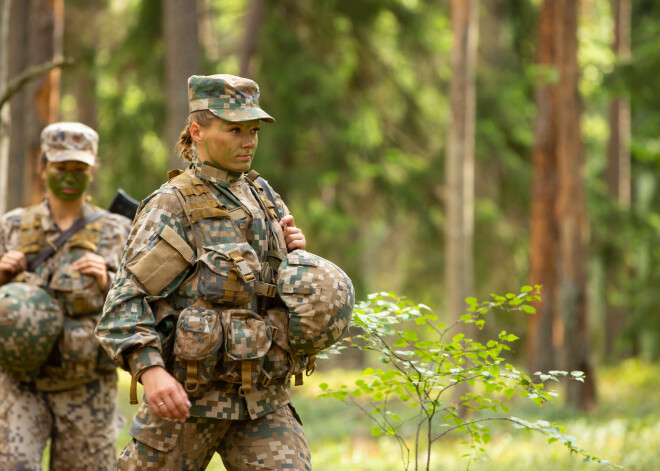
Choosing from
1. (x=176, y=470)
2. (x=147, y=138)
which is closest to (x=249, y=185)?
(x=176, y=470)

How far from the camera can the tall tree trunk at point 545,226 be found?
16.6 metres

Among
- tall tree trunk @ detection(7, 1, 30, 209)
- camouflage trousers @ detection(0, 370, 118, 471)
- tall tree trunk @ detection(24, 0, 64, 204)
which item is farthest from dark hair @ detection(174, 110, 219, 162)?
tall tree trunk @ detection(7, 1, 30, 209)

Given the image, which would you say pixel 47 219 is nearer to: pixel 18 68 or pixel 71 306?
pixel 71 306

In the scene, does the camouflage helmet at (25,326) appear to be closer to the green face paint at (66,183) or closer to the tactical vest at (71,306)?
the tactical vest at (71,306)

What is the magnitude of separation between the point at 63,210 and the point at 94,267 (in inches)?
21.1

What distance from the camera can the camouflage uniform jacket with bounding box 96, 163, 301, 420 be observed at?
3.62 metres

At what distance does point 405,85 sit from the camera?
18.8m

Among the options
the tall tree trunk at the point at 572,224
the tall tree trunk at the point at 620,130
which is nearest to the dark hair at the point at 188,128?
the tall tree trunk at the point at 572,224

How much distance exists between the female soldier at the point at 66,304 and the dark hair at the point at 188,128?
4.69ft

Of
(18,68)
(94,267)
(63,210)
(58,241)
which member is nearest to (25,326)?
(94,267)

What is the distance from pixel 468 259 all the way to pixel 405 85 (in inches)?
248

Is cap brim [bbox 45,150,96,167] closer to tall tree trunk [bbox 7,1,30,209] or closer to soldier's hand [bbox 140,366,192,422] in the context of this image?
soldier's hand [bbox 140,366,192,422]

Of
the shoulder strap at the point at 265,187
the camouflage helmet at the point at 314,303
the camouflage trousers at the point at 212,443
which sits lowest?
the camouflage trousers at the point at 212,443

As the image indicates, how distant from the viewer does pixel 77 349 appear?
523 centimetres
